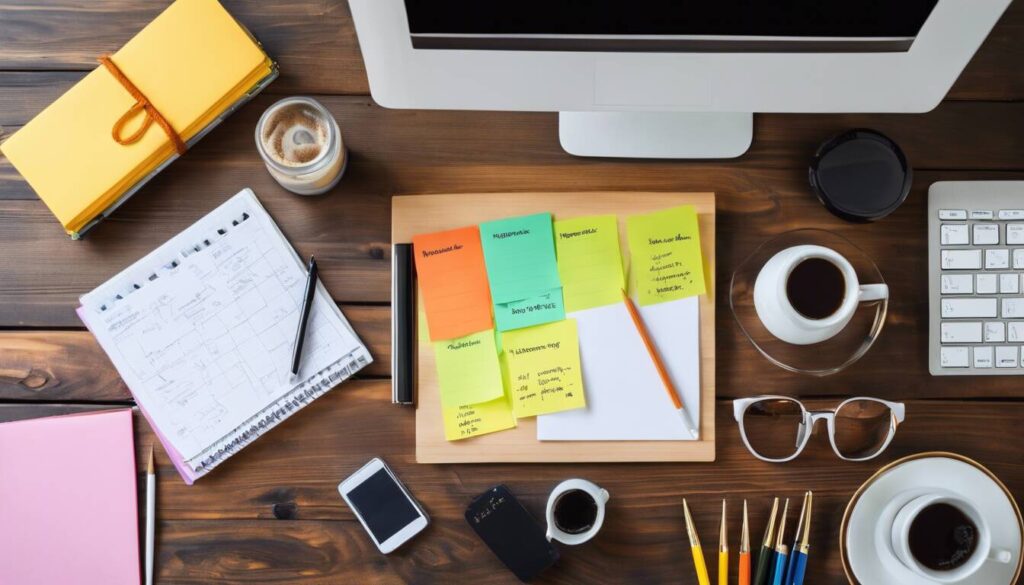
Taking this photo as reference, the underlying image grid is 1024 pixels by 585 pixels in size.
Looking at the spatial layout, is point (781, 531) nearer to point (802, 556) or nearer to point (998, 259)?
point (802, 556)

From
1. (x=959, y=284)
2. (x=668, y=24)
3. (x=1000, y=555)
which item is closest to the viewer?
(x=668, y=24)

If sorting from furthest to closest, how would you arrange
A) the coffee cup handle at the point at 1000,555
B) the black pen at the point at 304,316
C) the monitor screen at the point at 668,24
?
the black pen at the point at 304,316, the coffee cup handle at the point at 1000,555, the monitor screen at the point at 668,24

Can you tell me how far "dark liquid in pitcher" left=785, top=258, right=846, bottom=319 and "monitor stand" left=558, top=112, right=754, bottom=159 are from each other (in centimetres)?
16

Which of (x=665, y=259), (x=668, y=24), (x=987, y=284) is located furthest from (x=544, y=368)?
(x=987, y=284)

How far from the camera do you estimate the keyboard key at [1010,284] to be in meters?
0.91

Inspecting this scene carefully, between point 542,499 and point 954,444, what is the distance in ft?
1.53

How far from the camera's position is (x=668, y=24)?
2.33 ft

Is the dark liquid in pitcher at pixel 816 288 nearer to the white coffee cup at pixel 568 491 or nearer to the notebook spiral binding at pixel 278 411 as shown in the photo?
the white coffee cup at pixel 568 491

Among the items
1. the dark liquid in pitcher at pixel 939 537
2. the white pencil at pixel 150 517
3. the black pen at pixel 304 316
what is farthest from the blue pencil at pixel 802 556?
the white pencil at pixel 150 517

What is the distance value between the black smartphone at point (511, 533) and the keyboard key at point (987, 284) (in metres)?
0.55

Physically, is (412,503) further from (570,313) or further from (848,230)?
(848,230)

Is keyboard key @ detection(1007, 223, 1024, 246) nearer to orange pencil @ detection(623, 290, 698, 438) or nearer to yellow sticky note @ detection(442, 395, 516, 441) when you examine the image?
orange pencil @ detection(623, 290, 698, 438)

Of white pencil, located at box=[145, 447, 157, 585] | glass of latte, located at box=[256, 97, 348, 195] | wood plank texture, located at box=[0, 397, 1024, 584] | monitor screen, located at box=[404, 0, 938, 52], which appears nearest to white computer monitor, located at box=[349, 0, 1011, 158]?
monitor screen, located at box=[404, 0, 938, 52]

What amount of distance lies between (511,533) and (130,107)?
626mm
